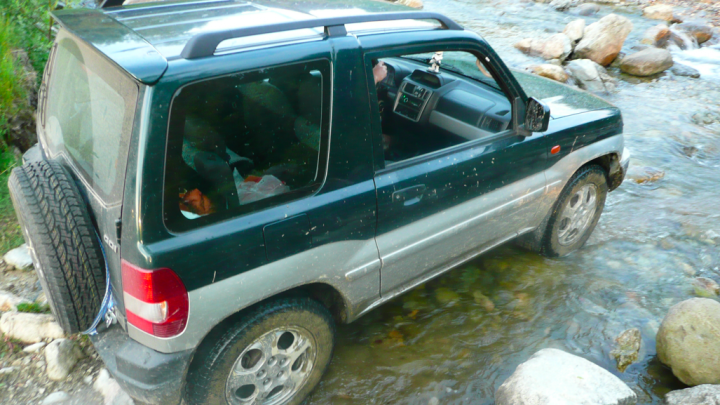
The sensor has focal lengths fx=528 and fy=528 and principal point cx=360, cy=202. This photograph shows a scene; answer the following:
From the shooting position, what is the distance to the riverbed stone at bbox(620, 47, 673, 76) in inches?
397

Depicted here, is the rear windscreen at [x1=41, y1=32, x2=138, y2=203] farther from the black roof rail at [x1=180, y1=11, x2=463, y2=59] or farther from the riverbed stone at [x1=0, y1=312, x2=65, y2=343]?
the riverbed stone at [x1=0, y1=312, x2=65, y2=343]

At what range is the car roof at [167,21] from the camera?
206cm

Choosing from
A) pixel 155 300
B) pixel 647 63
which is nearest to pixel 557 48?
pixel 647 63

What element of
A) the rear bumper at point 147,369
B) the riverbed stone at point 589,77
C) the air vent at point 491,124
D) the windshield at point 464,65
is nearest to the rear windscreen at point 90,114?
the rear bumper at point 147,369

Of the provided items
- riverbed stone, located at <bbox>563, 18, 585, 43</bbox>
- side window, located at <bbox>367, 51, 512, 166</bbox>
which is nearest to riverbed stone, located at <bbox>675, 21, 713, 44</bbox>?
riverbed stone, located at <bbox>563, 18, 585, 43</bbox>

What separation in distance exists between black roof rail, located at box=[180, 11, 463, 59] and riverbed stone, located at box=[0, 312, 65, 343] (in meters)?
2.13

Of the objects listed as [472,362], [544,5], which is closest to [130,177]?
[472,362]

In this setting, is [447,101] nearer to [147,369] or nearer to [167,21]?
[167,21]

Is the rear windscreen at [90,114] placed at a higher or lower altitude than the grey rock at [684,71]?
higher

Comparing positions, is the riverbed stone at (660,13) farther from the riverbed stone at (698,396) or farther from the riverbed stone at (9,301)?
the riverbed stone at (9,301)

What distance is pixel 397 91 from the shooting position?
354 centimetres

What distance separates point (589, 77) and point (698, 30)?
5874 mm

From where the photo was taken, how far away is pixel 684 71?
33.7 ft

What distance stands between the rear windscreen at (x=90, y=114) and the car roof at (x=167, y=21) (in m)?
0.08
